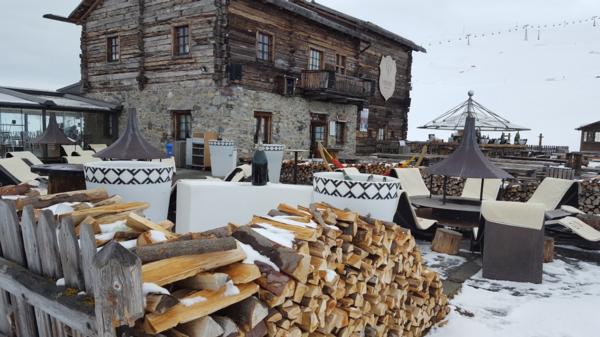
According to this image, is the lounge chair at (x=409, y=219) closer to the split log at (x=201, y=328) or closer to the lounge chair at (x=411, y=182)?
the lounge chair at (x=411, y=182)

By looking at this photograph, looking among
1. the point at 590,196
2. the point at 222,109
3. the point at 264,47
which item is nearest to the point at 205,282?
the point at 590,196

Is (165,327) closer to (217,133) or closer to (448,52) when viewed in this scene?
(217,133)

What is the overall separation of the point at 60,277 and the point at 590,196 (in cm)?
979

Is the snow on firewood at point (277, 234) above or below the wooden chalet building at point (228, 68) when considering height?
below

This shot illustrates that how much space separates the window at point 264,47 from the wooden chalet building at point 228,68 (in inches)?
1.4

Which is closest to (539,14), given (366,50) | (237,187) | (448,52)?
(448,52)

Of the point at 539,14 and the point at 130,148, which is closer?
the point at 130,148

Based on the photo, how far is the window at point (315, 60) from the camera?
56.9 feet

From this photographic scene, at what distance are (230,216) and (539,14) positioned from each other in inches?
5852

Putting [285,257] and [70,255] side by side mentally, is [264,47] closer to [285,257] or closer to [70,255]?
[285,257]

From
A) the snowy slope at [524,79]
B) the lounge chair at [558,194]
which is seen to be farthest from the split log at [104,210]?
the snowy slope at [524,79]

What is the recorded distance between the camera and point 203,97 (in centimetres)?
1420

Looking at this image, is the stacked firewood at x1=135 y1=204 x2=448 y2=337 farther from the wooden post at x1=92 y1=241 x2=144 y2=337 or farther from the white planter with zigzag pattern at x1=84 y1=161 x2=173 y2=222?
the white planter with zigzag pattern at x1=84 y1=161 x2=173 y2=222

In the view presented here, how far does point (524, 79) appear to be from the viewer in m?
74.6
